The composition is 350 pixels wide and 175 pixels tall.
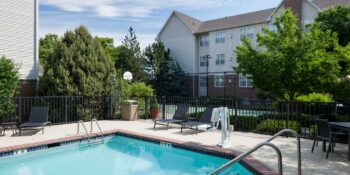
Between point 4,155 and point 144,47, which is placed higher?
point 144,47

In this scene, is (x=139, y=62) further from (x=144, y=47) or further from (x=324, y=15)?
(x=324, y=15)

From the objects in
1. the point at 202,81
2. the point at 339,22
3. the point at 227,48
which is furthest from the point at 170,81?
the point at 339,22

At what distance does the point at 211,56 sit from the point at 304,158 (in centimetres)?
2610

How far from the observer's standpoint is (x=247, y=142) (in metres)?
9.35

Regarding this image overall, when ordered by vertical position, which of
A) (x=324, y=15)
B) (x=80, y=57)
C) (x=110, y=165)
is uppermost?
(x=324, y=15)

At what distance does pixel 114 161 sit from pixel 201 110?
21.6 ft

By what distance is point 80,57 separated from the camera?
1447 cm

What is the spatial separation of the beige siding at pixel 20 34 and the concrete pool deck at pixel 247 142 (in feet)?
14.0

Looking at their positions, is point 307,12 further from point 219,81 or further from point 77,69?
point 77,69

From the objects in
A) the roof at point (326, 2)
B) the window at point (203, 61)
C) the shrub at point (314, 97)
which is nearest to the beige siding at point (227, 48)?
the window at point (203, 61)

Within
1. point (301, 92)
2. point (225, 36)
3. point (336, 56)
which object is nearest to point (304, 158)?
point (301, 92)

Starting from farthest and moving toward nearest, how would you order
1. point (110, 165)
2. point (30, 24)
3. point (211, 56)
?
point (211, 56), point (30, 24), point (110, 165)

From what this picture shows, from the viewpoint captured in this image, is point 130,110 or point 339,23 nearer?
point 130,110

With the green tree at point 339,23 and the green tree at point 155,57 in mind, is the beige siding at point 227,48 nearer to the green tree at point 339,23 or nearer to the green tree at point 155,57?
the green tree at point 155,57
